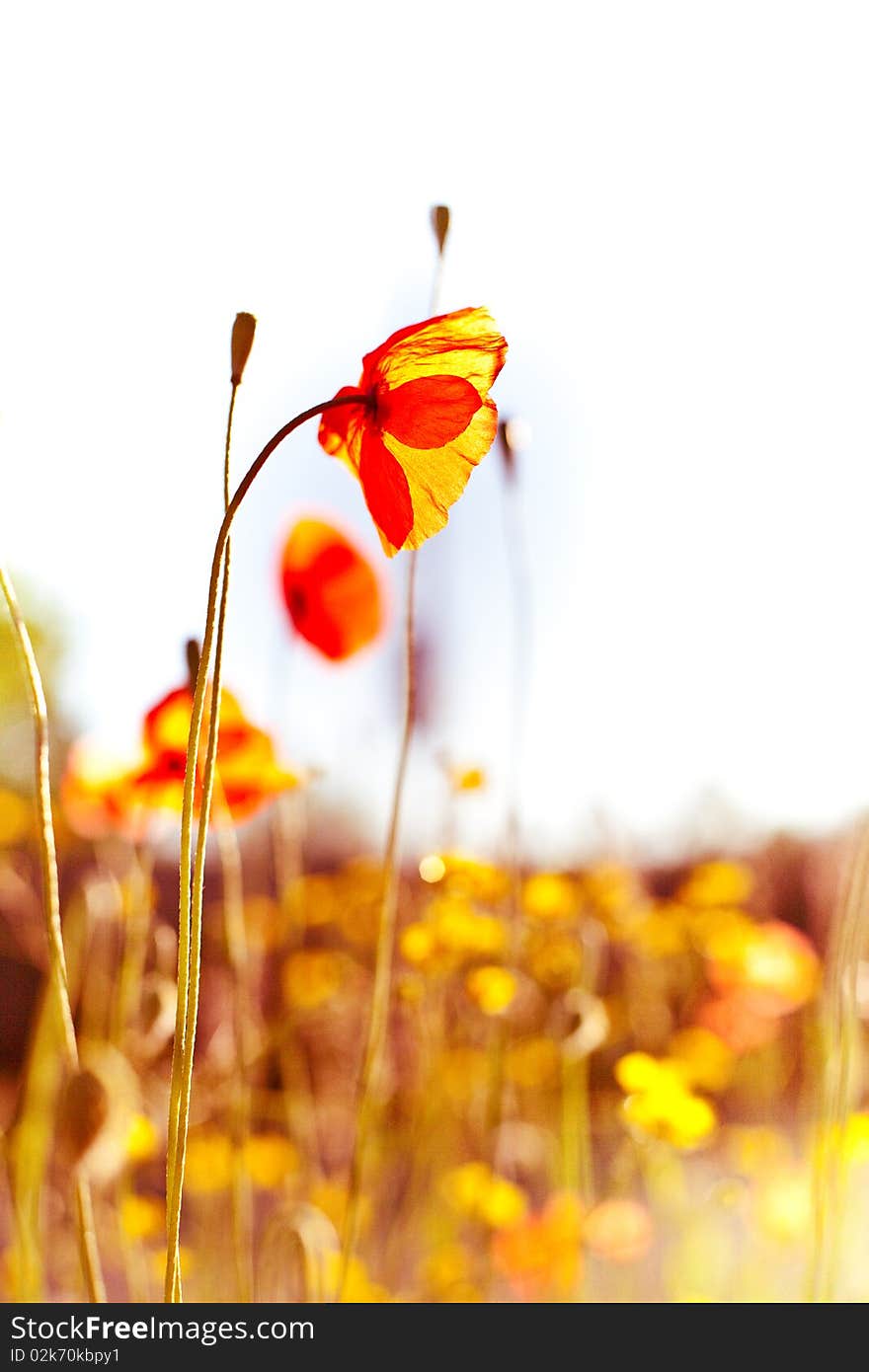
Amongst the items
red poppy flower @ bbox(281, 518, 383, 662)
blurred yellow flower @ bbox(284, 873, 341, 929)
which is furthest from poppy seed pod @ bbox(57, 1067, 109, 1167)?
blurred yellow flower @ bbox(284, 873, 341, 929)

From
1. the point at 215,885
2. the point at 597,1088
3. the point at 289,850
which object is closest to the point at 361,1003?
the point at 289,850

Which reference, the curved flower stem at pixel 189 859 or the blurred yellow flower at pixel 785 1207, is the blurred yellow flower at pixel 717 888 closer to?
the blurred yellow flower at pixel 785 1207

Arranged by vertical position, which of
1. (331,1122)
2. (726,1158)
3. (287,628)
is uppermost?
(287,628)

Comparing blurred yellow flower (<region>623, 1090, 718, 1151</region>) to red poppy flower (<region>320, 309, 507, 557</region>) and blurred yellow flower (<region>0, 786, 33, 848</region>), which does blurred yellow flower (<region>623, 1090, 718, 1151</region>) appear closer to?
red poppy flower (<region>320, 309, 507, 557</region>)

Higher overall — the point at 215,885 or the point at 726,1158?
the point at 215,885

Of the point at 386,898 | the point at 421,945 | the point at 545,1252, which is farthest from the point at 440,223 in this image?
the point at 545,1252

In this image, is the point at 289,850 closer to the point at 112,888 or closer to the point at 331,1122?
the point at 112,888
